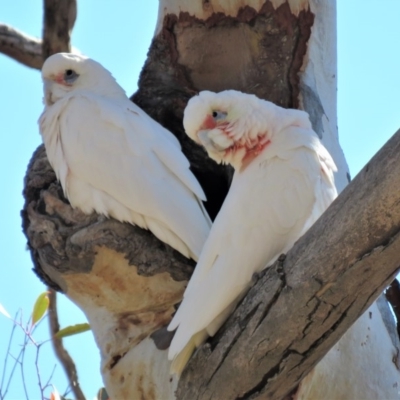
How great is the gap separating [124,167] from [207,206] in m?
0.55

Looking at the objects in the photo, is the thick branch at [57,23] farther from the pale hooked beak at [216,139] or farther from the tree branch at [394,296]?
the tree branch at [394,296]

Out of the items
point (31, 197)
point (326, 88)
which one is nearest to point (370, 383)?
point (326, 88)

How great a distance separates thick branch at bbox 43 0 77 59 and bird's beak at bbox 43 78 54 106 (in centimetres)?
31

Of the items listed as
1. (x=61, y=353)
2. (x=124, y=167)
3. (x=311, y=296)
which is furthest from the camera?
(x=61, y=353)

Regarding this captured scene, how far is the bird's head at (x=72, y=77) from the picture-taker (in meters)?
4.05

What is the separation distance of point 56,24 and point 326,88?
1.50 m

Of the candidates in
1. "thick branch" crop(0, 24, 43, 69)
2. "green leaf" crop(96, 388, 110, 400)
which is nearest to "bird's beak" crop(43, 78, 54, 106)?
"thick branch" crop(0, 24, 43, 69)

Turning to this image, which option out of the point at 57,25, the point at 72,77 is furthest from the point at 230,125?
the point at 57,25

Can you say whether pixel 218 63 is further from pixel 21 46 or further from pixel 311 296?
pixel 311 296

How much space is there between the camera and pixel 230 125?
9.85 feet

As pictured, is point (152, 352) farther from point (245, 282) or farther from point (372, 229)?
point (372, 229)

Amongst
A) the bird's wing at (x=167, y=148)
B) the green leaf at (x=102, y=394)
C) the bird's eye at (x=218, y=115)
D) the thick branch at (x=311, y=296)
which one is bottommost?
the thick branch at (x=311, y=296)

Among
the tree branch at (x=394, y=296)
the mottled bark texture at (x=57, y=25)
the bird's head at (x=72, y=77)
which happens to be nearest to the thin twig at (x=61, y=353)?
the bird's head at (x=72, y=77)

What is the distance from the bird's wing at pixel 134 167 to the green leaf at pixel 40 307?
60 centimetres
